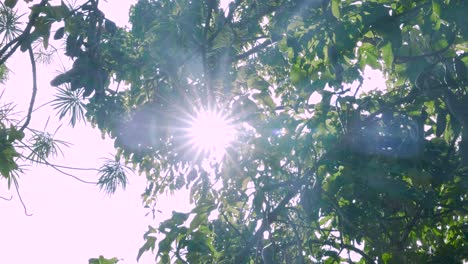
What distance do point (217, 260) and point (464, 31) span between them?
214 cm

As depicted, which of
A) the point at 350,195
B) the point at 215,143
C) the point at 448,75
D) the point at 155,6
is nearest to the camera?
the point at 448,75

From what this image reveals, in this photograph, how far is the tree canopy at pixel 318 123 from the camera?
2814 millimetres

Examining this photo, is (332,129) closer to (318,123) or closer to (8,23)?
(318,123)

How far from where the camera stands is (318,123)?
347 centimetres

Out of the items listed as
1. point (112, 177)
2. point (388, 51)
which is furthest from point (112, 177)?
point (388, 51)

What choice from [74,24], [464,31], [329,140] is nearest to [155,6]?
[74,24]

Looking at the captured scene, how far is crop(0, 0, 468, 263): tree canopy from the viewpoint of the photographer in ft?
9.23

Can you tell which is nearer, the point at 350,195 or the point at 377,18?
the point at 377,18

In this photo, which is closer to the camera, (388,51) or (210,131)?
(388,51)

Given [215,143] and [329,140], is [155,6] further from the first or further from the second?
[329,140]

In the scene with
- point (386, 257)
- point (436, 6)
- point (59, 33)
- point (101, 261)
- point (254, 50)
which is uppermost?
point (254, 50)

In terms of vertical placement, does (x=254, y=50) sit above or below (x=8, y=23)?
above

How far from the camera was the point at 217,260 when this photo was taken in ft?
11.9

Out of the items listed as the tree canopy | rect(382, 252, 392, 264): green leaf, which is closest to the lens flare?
the tree canopy
